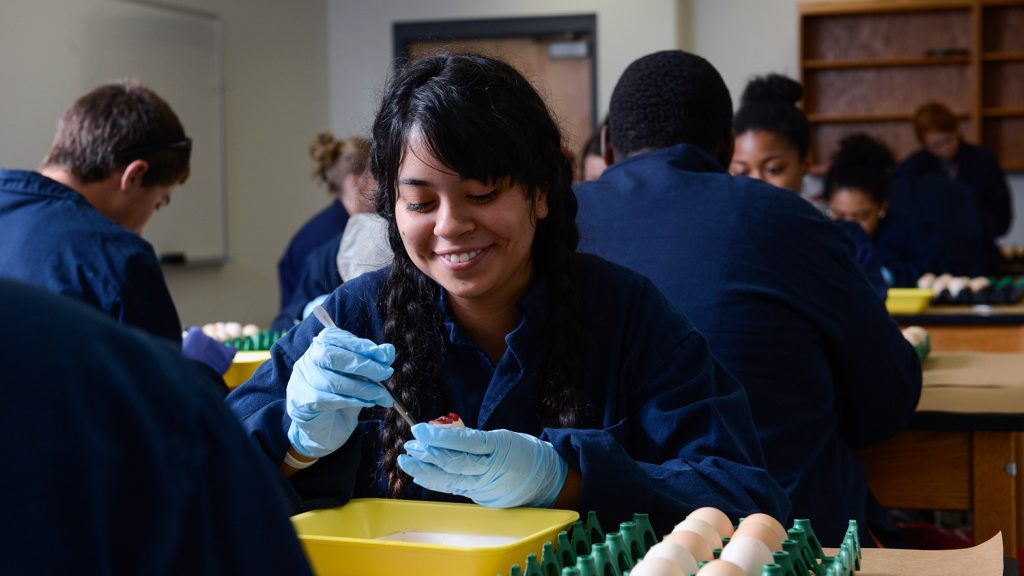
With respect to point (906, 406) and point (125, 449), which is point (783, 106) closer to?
point (906, 406)

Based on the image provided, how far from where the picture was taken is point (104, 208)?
2.50 metres

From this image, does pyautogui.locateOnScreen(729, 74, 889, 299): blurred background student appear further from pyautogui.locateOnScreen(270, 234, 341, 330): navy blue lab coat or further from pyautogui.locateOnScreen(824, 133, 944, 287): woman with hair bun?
pyautogui.locateOnScreen(270, 234, 341, 330): navy blue lab coat

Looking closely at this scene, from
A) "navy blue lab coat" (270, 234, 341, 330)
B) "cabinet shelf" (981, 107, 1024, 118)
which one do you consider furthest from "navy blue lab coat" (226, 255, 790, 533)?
"cabinet shelf" (981, 107, 1024, 118)

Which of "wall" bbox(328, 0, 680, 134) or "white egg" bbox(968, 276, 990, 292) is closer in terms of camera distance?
"white egg" bbox(968, 276, 990, 292)

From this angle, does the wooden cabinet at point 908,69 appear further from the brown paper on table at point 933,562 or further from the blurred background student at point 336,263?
the brown paper on table at point 933,562

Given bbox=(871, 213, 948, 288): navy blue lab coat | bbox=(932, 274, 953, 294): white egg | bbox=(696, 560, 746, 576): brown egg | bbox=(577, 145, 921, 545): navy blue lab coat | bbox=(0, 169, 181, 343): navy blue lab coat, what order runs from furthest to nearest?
bbox=(871, 213, 948, 288): navy blue lab coat
bbox=(932, 274, 953, 294): white egg
bbox=(0, 169, 181, 343): navy blue lab coat
bbox=(577, 145, 921, 545): navy blue lab coat
bbox=(696, 560, 746, 576): brown egg

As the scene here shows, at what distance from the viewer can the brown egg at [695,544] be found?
39.0 inches

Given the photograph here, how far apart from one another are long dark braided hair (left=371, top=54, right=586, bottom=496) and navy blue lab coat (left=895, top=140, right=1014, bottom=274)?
16.5ft

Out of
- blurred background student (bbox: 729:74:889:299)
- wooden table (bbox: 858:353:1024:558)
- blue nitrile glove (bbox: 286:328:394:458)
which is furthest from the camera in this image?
blurred background student (bbox: 729:74:889:299)

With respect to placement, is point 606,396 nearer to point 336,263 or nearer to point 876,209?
point 336,263

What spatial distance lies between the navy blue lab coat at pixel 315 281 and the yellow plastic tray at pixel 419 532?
7.35 feet

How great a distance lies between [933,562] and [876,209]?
10.9 ft

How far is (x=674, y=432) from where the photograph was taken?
138cm

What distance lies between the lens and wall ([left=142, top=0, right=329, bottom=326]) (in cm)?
607
